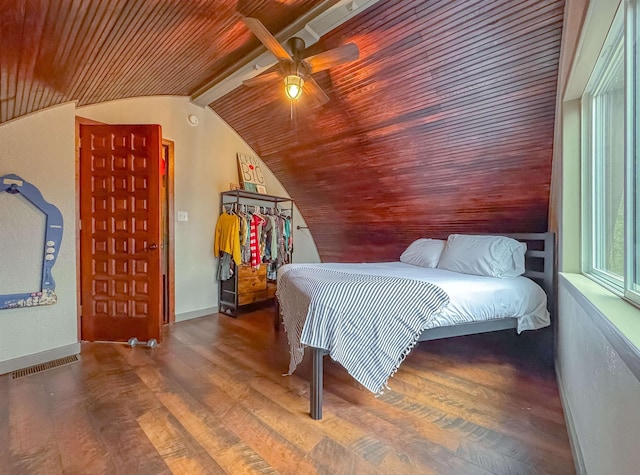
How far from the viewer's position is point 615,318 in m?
0.89

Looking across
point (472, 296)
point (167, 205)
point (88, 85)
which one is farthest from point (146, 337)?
point (472, 296)

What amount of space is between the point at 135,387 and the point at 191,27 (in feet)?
8.28

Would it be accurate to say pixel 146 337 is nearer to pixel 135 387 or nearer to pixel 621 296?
pixel 135 387

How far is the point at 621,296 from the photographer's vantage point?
113 centimetres

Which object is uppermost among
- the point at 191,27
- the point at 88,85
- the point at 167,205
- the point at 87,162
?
the point at 191,27

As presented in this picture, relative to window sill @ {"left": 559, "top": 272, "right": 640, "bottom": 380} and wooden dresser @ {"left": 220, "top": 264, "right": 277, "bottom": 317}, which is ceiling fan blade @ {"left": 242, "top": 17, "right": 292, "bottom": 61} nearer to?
window sill @ {"left": 559, "top": 272, "right": 640, "bottom": 380}

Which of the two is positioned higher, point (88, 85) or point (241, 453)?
point (88, 85)

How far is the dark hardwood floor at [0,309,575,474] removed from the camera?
132 centimetres

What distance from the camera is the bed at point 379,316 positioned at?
67.1 inches

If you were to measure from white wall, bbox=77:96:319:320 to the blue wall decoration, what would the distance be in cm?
121

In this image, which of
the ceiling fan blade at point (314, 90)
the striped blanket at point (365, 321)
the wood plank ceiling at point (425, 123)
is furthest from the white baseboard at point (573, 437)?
the ceiling fan blade at point (314, 90)

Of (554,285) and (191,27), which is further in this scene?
(554,285)

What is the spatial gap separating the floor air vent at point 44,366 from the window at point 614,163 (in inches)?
136

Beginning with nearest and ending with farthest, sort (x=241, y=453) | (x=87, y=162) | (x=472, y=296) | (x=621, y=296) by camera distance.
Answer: (x=621, y=296), (x=241, y=453), (x=472, y=296), (x=87, y=162)
